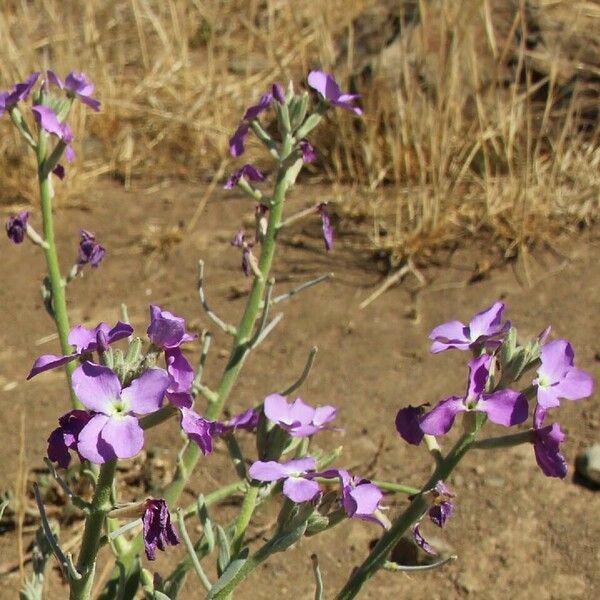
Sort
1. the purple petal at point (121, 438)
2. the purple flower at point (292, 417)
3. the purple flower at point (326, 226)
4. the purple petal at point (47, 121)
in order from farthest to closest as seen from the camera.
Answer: the purple flower at point (326, 226) < the purple petal at point (47, 121) < the purple flower at point (292, 417) < the purple petal at point (121, 438)

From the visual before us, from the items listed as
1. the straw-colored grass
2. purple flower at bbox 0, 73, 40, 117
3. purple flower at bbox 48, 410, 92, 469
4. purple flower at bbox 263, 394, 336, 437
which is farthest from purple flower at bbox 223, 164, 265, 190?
the straw-colored grass

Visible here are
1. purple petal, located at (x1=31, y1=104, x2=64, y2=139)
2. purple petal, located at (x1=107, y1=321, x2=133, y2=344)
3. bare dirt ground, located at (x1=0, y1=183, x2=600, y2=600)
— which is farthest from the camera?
bare dirt ground, located at (x1=0, y1=183, x2=600, y2=600)

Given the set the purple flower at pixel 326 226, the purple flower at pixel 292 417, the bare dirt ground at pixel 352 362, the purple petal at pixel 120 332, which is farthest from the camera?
the bare dirt ground at pixel 352 362

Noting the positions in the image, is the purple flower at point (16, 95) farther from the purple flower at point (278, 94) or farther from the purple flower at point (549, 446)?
the purple flower at point (549, 446)

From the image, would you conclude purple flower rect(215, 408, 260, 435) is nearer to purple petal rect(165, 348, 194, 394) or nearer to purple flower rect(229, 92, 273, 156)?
purple petal rect(165, 348, 194, 394)

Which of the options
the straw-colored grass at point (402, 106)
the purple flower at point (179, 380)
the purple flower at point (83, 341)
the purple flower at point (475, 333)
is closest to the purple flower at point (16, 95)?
the purple flower at point (83, 341)

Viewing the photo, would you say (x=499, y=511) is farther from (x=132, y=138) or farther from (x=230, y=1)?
(x=230, y=1)

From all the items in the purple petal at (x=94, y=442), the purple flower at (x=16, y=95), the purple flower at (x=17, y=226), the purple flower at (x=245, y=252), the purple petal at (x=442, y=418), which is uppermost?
the purple flower at (x=16, y=95)

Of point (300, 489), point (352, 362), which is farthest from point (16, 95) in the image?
point (352, 362)
